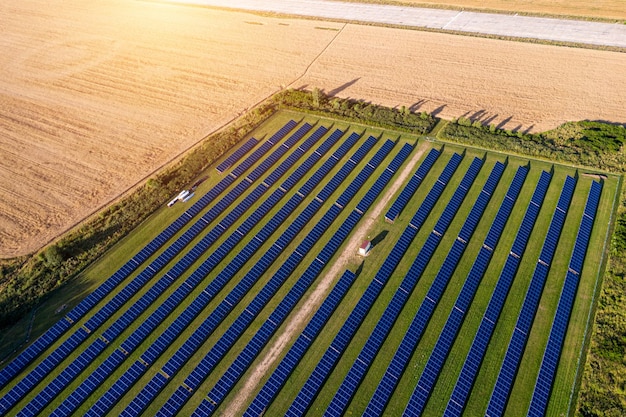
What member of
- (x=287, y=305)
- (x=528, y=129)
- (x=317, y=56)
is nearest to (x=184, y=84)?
(x=317, y=56)

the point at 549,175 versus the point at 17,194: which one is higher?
the point at 549,175

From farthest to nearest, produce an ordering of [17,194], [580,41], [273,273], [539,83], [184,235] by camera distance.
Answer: [580,41] < [539,83] < [17,194] < [184,235] < [273,273]

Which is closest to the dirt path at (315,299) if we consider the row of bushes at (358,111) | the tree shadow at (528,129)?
the row of bushes at (358,111)

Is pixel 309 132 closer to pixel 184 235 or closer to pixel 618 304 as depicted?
pixel 184 235

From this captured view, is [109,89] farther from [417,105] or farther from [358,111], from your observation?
[417,105]

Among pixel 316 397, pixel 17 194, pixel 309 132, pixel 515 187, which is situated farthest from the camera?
pixel 309 132

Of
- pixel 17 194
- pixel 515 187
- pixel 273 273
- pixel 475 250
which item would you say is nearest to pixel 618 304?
pixel 475 250

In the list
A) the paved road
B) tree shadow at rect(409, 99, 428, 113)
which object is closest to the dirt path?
tree shadow at rect(409, 99, 428, 113)
